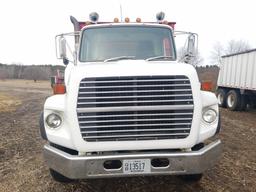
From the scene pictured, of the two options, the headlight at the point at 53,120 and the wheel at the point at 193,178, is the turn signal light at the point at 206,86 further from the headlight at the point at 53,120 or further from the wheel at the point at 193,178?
the headlight at the point at 53,120

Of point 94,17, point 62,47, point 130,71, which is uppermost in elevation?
point 94,17

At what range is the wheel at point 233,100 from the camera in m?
15.2

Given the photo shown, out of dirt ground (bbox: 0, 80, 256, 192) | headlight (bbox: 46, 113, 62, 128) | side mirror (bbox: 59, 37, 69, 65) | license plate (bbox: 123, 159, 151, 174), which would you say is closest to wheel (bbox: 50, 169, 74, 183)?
dirt ground (bbox: 0, 80, 256, 192)

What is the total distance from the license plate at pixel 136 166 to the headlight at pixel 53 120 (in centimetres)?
102

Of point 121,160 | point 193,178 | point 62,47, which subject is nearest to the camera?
point 121,160

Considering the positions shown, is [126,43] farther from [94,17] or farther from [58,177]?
[58,177]

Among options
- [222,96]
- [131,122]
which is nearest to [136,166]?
→ [131,122]

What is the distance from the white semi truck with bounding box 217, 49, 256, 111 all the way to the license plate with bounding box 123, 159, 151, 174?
10.8 metres

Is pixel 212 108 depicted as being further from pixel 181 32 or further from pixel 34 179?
pixel 34 179

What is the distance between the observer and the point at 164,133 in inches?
159

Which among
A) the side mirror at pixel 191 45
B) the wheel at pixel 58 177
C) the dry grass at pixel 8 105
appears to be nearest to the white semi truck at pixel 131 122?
the wheel at pixel 58 177

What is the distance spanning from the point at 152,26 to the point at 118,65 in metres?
1.65

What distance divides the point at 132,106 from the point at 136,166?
72cm

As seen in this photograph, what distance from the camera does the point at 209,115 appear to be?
4.39m
